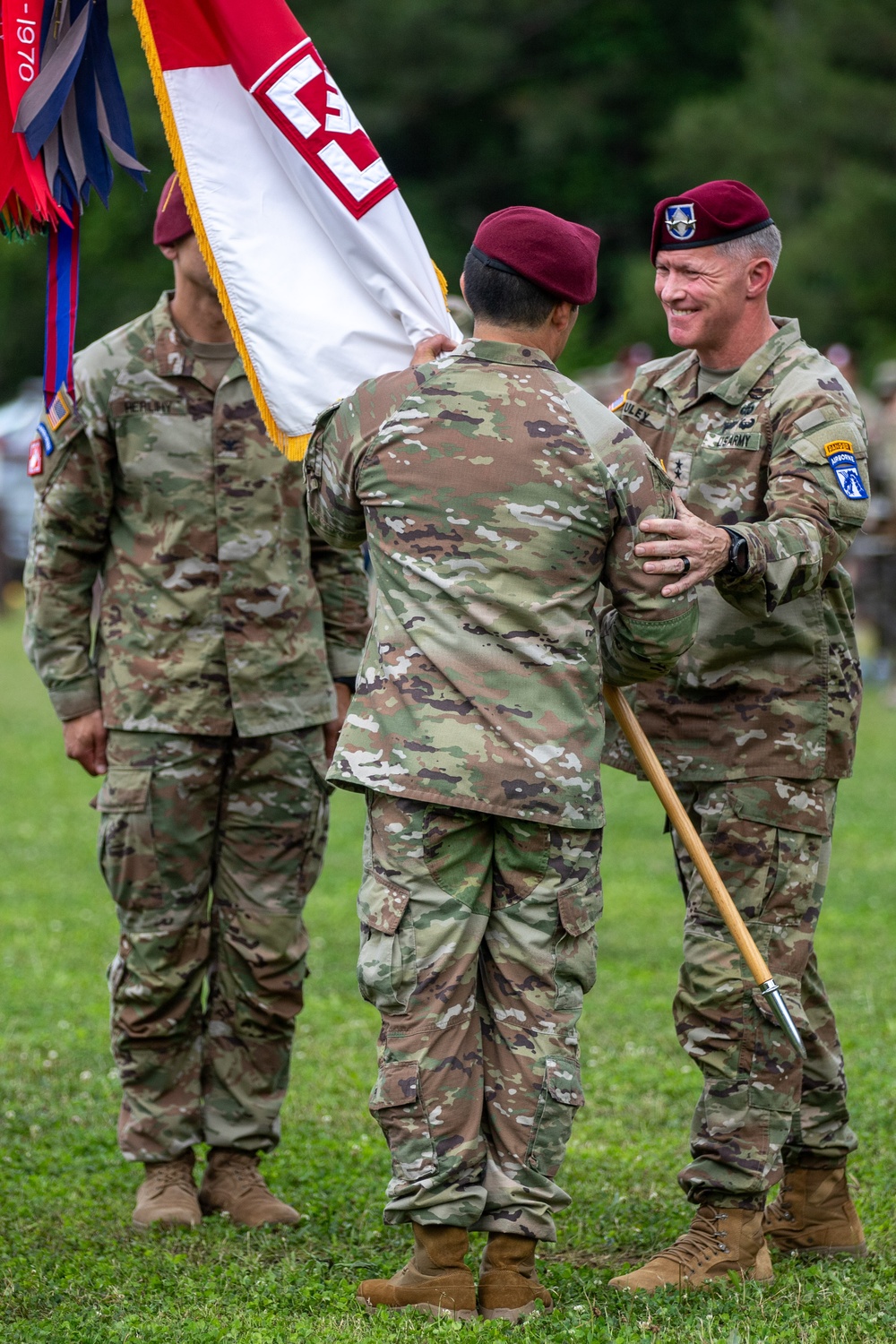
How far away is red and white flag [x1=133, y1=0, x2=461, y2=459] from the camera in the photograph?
4910 millimetres

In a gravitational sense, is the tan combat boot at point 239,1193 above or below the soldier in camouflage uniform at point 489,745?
below

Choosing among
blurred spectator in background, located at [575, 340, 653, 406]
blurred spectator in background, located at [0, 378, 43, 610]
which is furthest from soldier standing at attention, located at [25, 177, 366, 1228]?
blurred spectator in background, located at [0, 378, 43, 610]

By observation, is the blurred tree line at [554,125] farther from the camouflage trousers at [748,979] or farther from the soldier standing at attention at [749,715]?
the camouflage trousers at [748,979]

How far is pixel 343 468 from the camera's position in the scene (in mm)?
4301

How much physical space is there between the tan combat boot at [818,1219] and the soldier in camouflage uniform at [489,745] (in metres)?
0.97

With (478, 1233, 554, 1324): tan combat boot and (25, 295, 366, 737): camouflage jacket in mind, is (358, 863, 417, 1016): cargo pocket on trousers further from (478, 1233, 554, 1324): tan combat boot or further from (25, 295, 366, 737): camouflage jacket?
(25, 295, 366, 737): camouflage jacket

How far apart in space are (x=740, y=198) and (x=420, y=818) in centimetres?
181

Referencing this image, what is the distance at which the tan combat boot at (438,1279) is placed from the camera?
4156 millimetres

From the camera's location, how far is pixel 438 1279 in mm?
4176

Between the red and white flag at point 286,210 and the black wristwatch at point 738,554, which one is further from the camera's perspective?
the red and white flag at point 286,210

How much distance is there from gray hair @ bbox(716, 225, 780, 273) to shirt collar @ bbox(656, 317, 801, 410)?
18 centimetres

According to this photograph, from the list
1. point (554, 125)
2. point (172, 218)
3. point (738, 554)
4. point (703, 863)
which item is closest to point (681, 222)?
point (738, 554)

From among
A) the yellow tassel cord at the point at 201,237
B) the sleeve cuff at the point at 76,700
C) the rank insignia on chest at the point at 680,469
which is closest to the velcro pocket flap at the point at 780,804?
the rank insignia on chest at the point at 680,469

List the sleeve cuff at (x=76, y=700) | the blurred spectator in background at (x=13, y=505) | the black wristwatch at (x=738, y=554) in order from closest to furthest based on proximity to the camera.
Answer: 1. the black wristwatch at (x=738, y=554)
2. the sleeve cuff at (x=76, y=700)
3. the blurred spectator in background at (x=13, y=505)
